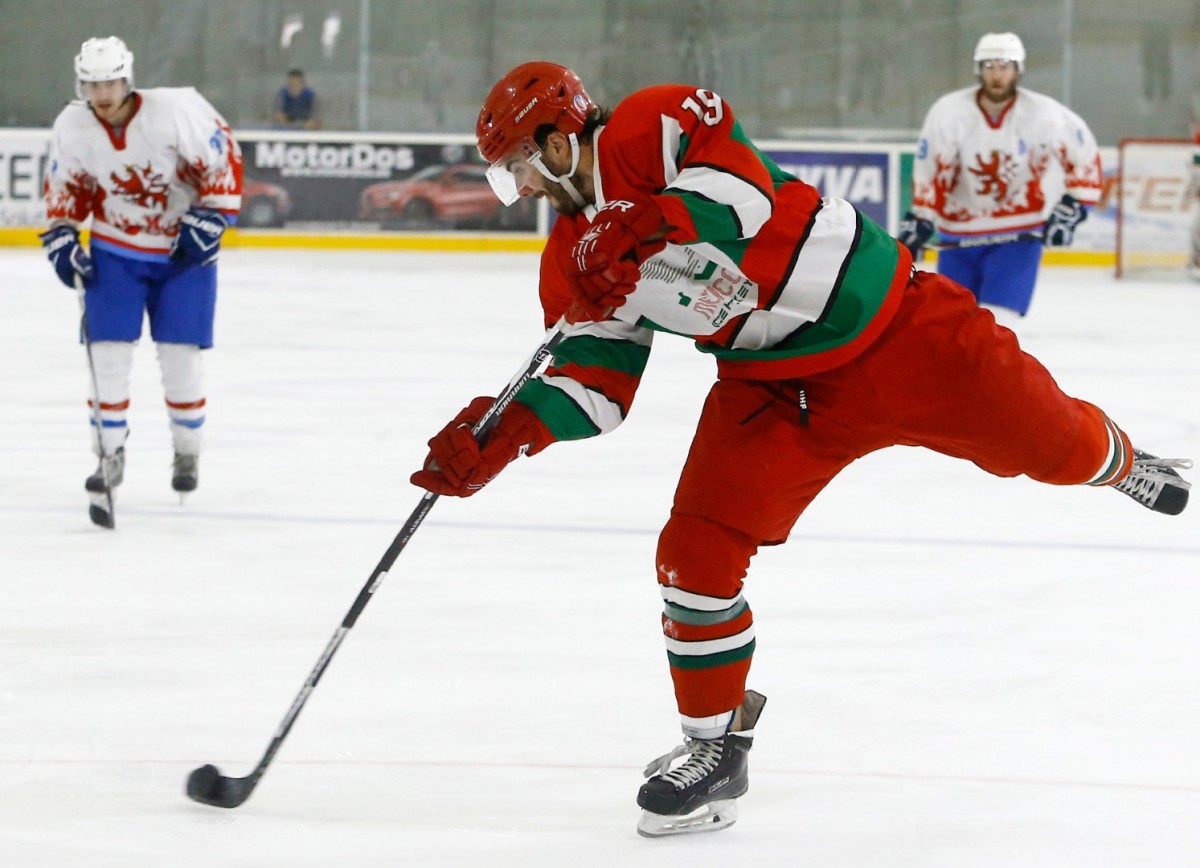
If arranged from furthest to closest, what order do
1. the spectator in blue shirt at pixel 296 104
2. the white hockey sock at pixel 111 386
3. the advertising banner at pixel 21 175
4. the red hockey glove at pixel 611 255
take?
the spectator in blue shirt at pixel 296 104 < the advertising banner at pixel 21 175 < the white hockey sock at pixel 111 386 < the red hockey glove at pixel 611 255

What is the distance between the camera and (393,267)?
11531mm

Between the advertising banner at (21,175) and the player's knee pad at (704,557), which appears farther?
the advertising banner at (21,175)

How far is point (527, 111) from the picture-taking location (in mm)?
2166

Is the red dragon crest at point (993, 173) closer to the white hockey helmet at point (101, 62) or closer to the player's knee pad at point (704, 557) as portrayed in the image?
the white hockey helmet at point (101, 62)

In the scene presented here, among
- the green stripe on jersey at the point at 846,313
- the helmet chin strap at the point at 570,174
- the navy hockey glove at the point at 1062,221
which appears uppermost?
the helmet chin strap at the point at 570,174

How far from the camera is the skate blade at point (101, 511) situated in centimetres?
416

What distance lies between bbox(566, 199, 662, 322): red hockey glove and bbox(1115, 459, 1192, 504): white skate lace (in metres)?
0.97

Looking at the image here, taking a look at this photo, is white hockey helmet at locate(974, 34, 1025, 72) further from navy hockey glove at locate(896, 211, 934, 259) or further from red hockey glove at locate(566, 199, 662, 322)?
red hockey glove at locate(566, 199, 662, 322)

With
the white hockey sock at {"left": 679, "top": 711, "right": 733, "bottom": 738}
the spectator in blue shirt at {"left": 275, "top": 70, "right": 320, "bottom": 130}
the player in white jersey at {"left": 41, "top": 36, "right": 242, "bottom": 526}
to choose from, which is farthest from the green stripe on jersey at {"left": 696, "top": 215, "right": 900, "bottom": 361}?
the spectator in blue shirt at {"left": 275, "top": 70, "right": 320, "bottom": 130}

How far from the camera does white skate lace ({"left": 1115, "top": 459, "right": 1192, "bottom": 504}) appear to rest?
8.75 ft

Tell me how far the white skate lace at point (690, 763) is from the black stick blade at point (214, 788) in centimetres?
54

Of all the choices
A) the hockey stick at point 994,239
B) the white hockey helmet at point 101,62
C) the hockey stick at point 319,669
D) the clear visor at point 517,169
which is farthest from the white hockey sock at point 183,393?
the hockey stick at point 994,239

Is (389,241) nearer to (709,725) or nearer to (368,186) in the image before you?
(368,186)

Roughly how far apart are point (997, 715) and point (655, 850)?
0.76 metres
